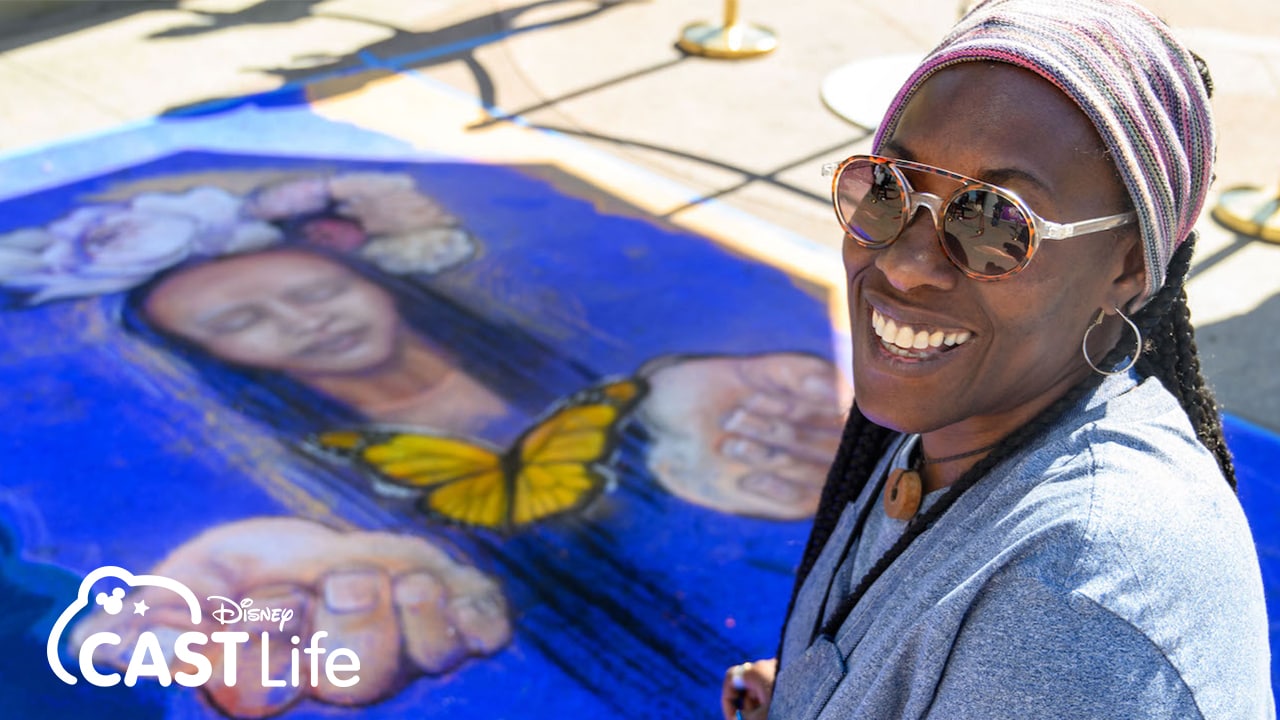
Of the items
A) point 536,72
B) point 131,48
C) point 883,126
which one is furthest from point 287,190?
point 883,126

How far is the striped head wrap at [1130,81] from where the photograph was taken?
1155 mm

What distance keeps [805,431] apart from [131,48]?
5.04 meters

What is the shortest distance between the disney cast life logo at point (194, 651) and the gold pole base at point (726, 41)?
471 cm

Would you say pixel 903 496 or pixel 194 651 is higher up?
pixel 903 496

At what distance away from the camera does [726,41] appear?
6.68 meters

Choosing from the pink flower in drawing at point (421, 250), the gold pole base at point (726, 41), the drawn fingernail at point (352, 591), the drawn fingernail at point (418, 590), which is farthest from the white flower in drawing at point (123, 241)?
the gold pole base at point (726, 41)

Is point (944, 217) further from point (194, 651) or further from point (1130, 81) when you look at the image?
point (194, 651)

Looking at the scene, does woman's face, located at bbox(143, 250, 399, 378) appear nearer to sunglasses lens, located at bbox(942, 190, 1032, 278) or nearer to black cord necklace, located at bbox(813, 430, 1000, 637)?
black cord necklace, located at bbox(813, 430, 1000, 637)

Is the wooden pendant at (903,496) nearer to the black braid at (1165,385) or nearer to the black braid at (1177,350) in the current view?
the black braid at (1165,385)

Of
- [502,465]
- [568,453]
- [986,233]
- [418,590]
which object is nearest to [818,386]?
[568,453]

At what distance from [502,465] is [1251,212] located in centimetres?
357

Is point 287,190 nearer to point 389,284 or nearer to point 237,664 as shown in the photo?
point 389,284

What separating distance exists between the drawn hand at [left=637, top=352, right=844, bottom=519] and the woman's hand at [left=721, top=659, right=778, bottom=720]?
1.36 meters

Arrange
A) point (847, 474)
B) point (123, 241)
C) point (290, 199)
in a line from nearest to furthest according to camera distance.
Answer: point (847, 474) < point (123, 241) < point (290, 199)
